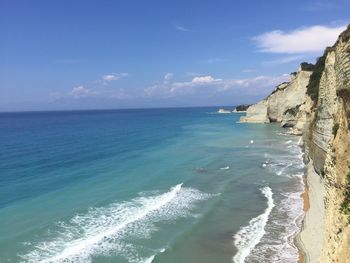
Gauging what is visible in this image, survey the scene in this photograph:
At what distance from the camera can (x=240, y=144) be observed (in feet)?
198

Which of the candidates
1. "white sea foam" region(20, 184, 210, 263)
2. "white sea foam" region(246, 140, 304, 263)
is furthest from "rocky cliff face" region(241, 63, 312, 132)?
"white sea foam" region(20, 184, 210, 263)

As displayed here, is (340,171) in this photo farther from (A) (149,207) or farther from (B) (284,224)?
(A) (149,207)

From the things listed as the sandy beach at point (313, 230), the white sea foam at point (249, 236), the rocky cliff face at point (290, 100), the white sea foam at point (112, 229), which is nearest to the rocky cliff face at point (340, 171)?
the sandy beach at point (313, 230)

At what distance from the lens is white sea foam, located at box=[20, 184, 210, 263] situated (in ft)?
65.8

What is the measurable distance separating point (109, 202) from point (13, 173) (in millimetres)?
13736

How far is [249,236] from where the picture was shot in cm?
2262

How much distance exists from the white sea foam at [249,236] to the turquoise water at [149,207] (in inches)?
2.1

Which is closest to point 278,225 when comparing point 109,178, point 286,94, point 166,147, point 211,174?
point 211,174

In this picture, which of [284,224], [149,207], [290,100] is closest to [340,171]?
[284,224]

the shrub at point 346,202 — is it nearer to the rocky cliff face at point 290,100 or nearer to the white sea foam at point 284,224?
the white sea foam at point 284,224

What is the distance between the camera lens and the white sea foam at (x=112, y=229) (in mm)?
20047

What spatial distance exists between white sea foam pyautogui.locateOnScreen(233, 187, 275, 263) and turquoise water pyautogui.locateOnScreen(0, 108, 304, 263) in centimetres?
5

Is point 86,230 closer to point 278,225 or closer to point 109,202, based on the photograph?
point 109,202

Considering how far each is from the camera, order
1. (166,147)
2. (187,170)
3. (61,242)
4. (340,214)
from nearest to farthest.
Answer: (340,214), (61,242), (187,170), (166,147)
